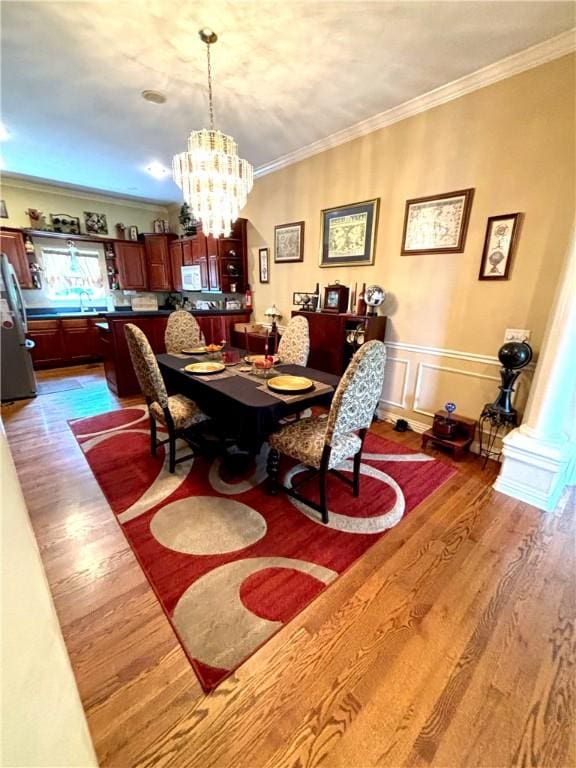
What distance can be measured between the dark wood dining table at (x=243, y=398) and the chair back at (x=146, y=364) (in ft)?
0.75

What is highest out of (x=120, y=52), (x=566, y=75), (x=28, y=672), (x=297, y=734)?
(x=120, y=52)

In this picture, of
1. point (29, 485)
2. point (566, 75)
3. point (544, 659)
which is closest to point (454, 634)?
point (544, 659)

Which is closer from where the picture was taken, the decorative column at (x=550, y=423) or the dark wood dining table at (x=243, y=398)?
the dark wood dining table at (x=243, y=398)

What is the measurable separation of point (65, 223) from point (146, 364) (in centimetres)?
519

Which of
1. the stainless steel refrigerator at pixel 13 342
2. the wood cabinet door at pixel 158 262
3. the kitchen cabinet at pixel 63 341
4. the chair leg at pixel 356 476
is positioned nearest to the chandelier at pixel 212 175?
the chair leg at pixel 356 476

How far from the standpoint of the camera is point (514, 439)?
2.19 metres

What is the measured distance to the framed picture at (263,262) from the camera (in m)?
4.44

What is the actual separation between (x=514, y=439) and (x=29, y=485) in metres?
3.40

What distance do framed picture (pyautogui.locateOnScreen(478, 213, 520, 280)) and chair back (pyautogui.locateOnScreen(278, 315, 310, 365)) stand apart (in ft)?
4.96

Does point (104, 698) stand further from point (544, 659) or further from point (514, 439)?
point (514, 439)

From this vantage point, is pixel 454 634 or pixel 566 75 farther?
pixel 566 75

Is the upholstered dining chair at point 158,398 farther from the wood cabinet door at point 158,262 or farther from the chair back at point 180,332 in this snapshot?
the wood cabinet door at point 158,262

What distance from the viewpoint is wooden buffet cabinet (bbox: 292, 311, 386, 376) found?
3.14 metres

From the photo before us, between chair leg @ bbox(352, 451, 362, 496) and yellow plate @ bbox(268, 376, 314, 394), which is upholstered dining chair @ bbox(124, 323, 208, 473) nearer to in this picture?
yellow plate @ bbox(268, 376, 314, 394)
